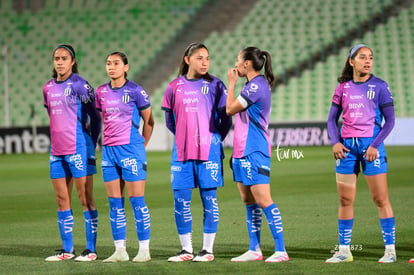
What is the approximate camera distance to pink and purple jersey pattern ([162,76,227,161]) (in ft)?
26.0

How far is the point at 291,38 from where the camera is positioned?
115 feet

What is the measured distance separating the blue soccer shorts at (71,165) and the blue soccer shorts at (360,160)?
2.71 m

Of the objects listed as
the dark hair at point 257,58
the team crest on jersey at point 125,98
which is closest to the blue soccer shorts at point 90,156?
the team crest on jersey at point 125,98

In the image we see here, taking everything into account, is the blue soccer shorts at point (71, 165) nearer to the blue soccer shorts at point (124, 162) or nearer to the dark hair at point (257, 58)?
the blue soccer shorts at point (124, 162)

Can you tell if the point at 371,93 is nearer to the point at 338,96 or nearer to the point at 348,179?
the point at 338,96

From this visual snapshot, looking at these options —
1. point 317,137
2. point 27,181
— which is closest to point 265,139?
point 27,181

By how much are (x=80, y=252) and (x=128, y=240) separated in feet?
3.32

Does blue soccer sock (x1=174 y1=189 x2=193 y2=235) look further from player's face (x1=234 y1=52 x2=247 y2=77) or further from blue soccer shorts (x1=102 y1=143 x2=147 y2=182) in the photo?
player's face (x1=234 y1=52 x2=247 y2=77)

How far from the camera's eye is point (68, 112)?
834cm

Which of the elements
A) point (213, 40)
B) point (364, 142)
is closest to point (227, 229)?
point (364, 142)

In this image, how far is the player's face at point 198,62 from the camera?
797cm

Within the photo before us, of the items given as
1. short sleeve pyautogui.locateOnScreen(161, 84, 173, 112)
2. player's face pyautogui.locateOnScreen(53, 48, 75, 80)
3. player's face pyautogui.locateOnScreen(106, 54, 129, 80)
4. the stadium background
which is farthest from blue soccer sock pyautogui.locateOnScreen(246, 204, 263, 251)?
the stadium background

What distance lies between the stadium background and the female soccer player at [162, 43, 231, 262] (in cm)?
2372

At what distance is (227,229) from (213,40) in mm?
25972
